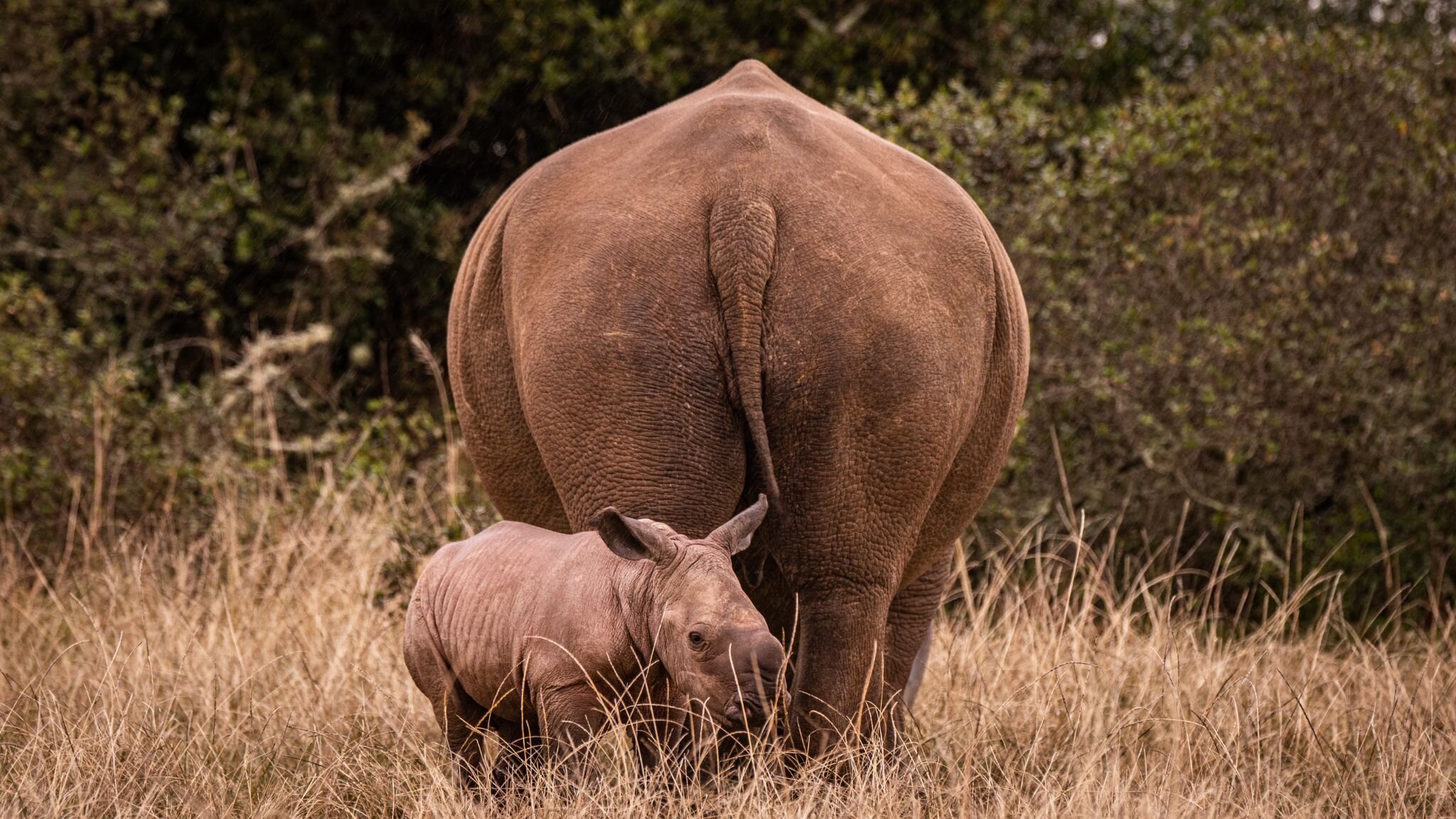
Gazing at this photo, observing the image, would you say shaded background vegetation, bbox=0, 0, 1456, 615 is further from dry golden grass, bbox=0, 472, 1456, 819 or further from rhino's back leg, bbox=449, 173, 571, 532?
rhino's back leg, bbox=449, 173, 571, 532

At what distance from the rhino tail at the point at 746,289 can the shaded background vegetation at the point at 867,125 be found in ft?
10.1

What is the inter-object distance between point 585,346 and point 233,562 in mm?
3617

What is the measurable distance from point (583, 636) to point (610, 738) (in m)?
0.56

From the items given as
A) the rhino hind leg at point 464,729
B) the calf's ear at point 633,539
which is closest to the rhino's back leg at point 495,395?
the rhino hind leg at point 464,729

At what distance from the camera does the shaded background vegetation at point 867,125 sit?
8.41 metres

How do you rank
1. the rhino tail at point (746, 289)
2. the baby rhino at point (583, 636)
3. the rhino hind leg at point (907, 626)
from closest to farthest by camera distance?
the baby rhino at point (583, 636), the rhino tail at point (746, 289), the rhino hind leg at point (907, 626)

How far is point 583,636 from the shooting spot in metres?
3.42

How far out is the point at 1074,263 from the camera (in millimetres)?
8953

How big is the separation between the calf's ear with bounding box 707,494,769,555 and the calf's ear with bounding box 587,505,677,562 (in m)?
0.10

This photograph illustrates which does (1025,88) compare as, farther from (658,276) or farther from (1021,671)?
(658,276)

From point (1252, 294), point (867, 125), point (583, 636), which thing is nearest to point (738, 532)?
point (583, 636)

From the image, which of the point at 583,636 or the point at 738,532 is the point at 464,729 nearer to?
the point at 583,636

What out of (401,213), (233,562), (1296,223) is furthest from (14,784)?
(401,213)

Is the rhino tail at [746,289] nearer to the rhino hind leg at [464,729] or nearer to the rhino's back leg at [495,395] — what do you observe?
the rhino's back leg at [495,395]
